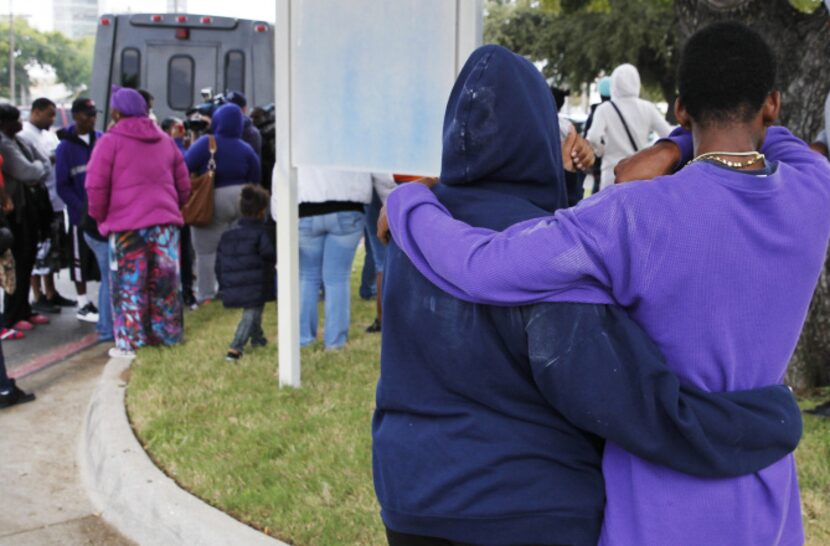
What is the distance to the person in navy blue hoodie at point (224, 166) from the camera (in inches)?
333

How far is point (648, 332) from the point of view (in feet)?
5.68

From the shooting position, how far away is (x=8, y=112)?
304 inches

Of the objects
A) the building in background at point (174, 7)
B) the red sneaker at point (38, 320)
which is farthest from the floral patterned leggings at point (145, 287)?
the building in background at point (174, 7)

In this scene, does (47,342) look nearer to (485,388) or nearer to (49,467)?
(49,467)

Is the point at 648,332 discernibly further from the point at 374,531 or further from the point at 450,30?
the point at 450,30

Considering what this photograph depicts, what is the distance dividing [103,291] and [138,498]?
12.8 ft

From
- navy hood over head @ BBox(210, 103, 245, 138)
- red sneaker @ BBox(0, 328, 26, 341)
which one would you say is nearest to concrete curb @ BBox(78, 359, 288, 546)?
red sneaker @ BBox(0, 328, 26, 341)

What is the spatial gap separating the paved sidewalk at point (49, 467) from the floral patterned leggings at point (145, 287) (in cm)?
41

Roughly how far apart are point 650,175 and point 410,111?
296 cm

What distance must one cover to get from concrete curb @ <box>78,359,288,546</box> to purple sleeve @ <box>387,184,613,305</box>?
2.31 meters

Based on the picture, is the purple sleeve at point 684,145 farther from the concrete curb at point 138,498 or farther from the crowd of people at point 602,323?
the concrete curb at point 138,498

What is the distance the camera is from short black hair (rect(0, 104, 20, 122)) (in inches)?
302

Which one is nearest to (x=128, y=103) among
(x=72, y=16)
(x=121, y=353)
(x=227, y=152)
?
(x=227, y=152)

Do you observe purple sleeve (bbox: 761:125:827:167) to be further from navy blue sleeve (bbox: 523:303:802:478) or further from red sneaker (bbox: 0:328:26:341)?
red sneaker (bbox: 0:328:26:341)
